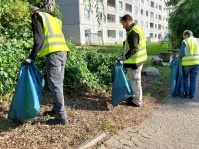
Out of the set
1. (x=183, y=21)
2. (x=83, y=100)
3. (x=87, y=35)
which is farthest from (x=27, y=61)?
(x=87, y=35)

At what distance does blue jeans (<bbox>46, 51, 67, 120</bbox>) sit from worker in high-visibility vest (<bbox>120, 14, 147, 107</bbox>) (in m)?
1.49

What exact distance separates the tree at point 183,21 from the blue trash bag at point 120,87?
12.0m

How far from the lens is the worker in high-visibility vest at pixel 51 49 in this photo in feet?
10.5

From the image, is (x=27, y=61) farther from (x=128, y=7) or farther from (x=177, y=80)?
(x=128, y=7)

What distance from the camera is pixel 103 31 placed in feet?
123

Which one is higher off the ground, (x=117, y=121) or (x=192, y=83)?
(x=192, y=83)

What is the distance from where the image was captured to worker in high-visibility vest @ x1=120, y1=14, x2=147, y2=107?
4336 millimetres

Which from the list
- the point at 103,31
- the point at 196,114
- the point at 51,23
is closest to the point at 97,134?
the point at 51,23

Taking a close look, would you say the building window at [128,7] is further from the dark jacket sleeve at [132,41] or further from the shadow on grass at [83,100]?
the dark jacket sleeve at [132,41]

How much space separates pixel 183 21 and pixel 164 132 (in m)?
12.9

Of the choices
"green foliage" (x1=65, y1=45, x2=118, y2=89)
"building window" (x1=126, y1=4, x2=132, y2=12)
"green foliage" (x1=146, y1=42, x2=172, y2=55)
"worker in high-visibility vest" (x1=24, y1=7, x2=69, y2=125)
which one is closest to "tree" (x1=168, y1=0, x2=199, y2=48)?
"green foliage" (x1=146, y1=42, x2=172, y2=55)

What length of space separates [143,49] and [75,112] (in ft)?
6.27

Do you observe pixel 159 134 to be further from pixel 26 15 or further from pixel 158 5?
pixel 158 5

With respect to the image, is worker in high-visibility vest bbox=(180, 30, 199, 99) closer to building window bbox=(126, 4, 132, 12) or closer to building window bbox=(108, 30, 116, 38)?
building window bbox=(108, 30, 116, 38)
